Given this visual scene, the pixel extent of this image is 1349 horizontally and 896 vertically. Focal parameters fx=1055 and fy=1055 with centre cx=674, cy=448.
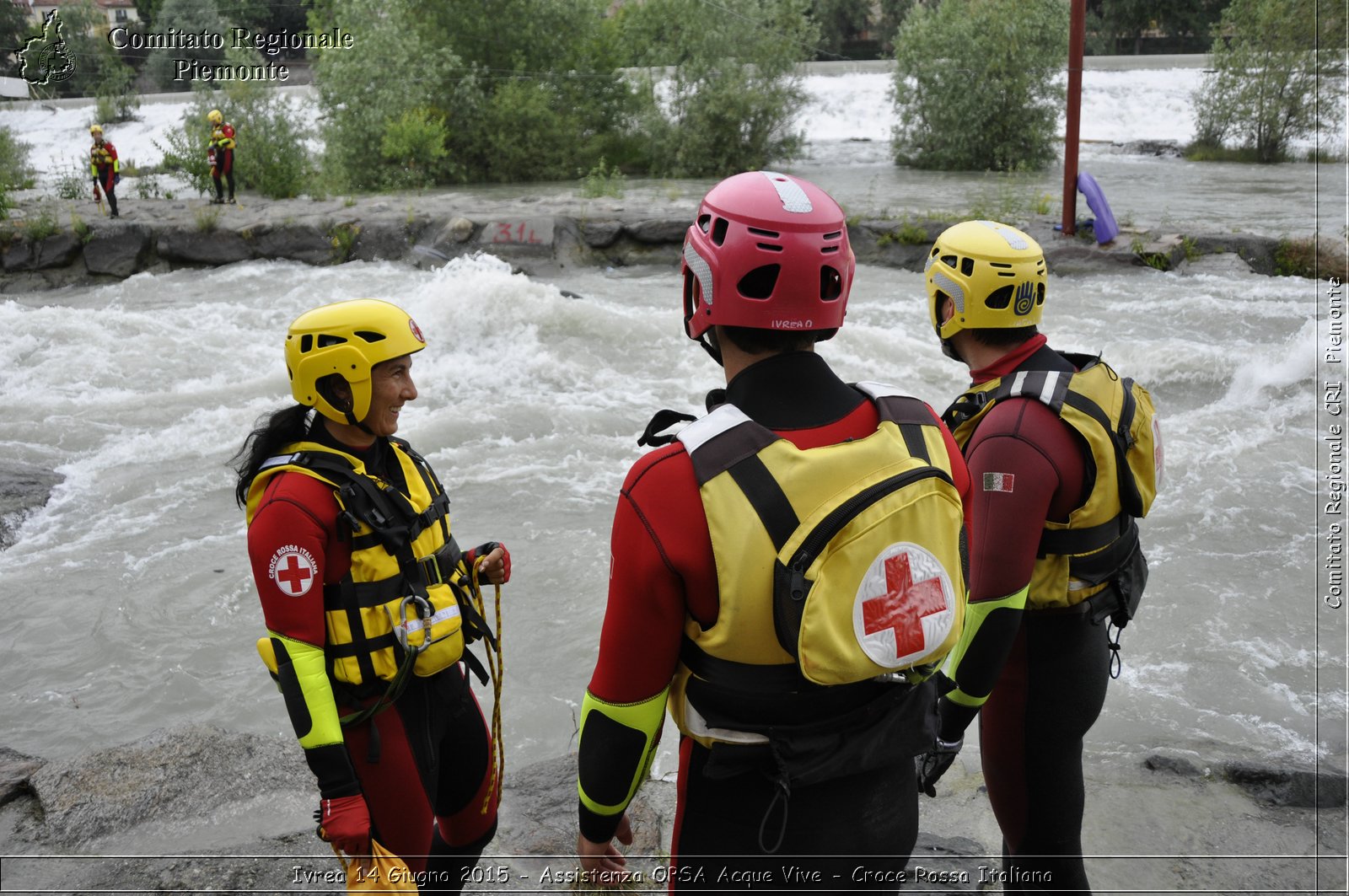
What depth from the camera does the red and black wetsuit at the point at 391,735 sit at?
8.32ft

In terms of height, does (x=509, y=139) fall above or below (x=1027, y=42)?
below

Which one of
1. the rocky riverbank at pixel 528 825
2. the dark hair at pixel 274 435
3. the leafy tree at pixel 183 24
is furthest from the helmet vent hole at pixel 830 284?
the leafy tree at pixel 183 24

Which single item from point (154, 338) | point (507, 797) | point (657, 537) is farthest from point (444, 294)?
point (657, 537)

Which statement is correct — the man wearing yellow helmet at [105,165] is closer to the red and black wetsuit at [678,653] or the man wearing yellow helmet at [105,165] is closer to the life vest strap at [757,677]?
the red and black wetsuit at [678,653]

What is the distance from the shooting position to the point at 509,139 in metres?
23.7

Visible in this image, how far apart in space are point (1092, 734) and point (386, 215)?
1477 cm

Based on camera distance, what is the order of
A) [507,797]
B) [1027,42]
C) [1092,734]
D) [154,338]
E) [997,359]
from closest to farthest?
[997,359] < [507,797] < [1092,734] < [154,338] < [1027,42]

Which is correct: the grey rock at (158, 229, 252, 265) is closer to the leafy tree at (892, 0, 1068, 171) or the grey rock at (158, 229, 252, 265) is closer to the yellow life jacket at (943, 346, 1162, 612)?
the leafy tree at (892, 0, 1068, 171)

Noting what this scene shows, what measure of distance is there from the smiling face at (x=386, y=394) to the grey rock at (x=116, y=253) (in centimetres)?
1641

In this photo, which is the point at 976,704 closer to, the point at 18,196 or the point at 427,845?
the point at 427,845

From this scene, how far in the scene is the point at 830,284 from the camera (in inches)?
74.7

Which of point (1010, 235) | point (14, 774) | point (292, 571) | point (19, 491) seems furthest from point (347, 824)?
point (19, 491)

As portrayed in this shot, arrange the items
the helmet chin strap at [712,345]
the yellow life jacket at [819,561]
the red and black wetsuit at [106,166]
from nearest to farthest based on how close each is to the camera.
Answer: the yellow life jacket at [819,561], the helmet chin strap at [712,345], the red and black wetsuit at [106,166]

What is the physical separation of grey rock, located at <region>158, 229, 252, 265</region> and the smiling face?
1560cm
